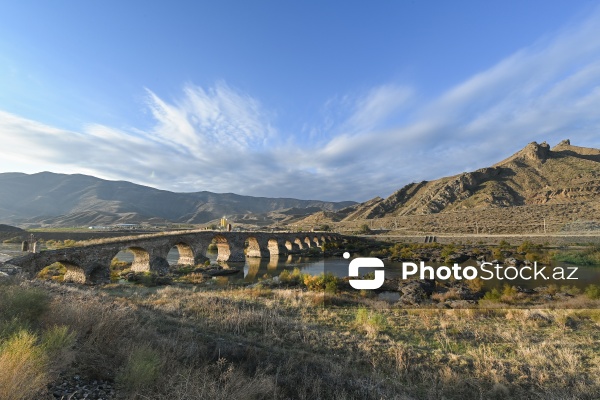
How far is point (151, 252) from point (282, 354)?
26.5 m

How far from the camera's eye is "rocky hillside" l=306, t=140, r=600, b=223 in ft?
260

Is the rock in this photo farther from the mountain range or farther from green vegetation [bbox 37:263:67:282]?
the mountain range

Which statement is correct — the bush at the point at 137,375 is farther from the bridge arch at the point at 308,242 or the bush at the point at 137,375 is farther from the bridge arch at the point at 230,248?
the bridge arch at the point at 308,242

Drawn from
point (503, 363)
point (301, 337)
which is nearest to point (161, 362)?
point (301, 337)

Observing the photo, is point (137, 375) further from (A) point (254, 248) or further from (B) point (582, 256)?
(B) point (582, 256)

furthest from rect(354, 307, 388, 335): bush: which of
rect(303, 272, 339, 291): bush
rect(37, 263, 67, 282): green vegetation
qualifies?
rect(37, 263, 67, 282): green vegetation

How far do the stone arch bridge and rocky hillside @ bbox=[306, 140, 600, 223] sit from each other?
2623 inches

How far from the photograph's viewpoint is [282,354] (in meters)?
7.47

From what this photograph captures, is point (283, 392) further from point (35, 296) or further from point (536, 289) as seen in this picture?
point (536, 289)

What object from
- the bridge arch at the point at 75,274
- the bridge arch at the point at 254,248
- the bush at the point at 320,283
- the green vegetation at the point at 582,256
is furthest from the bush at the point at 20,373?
the green vegetation at the point at 582,256

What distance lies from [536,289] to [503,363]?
58.5 feet

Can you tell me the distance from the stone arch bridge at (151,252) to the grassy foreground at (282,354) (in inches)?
563

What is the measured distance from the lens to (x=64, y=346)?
4.96m

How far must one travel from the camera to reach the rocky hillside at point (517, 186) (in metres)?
79.4
